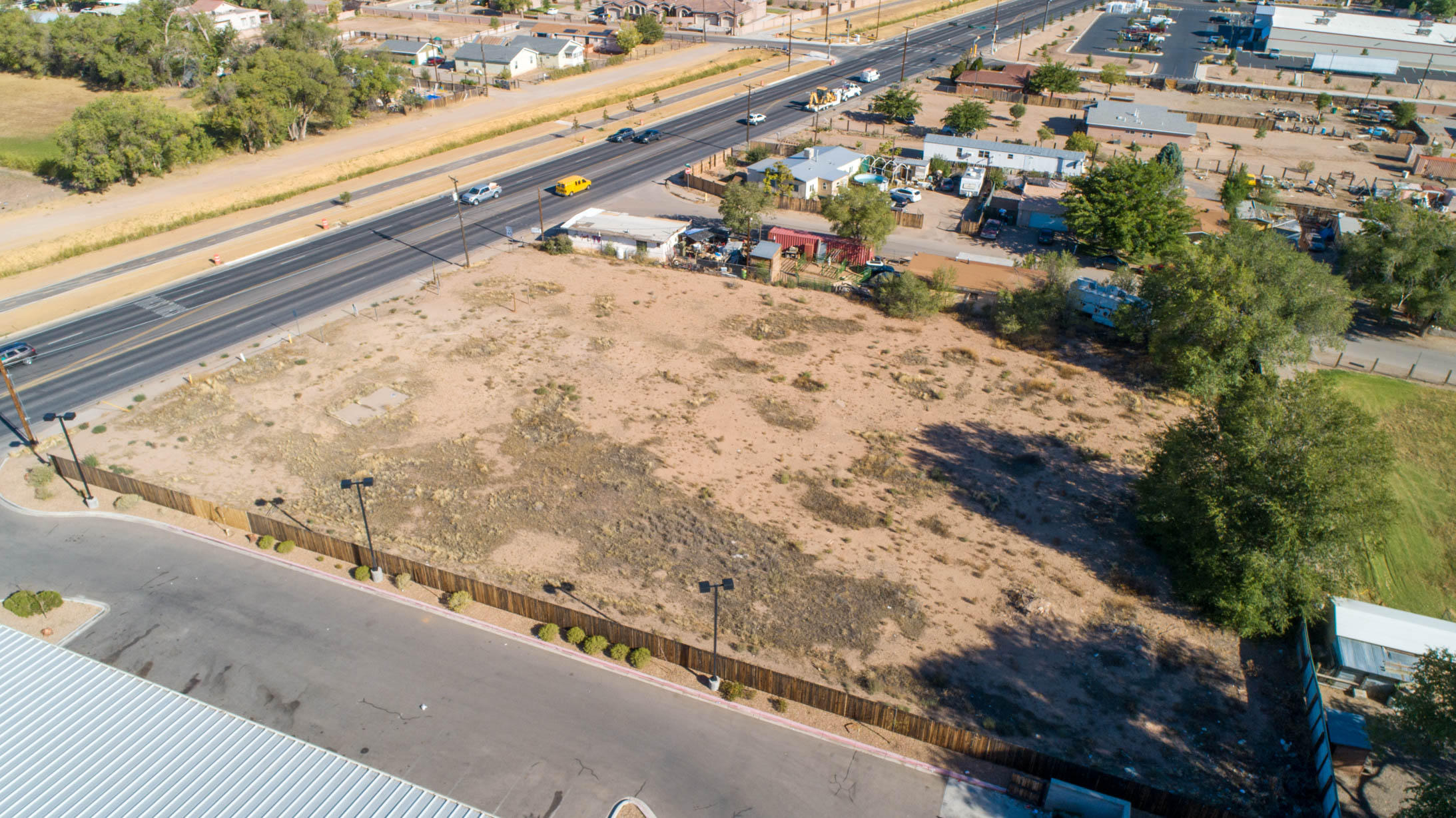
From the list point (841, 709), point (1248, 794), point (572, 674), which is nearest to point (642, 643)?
point (572, 674)

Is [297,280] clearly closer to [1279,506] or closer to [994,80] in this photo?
[1279,506]

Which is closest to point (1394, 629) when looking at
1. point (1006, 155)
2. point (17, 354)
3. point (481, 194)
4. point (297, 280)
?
point (1006, 155)

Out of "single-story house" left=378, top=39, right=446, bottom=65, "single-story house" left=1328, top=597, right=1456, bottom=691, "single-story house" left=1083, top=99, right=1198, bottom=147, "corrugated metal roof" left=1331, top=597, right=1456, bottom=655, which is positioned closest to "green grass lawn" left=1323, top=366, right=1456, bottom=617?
"corrugated metal roof" left=1331, top=597, right=1456, bottom=655

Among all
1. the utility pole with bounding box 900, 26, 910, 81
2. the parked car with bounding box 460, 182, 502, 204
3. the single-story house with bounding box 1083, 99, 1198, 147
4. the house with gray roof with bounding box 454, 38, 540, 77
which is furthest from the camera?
the utility pole with bounding box 900, 26, 910, 81

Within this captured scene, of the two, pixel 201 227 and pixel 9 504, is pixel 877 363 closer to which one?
pixel 9 504

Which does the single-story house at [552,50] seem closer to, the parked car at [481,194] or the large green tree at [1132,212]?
the parked car at [481,194]

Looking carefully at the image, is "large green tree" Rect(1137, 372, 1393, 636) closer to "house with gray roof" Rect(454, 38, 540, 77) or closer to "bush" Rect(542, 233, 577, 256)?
"bush" Rect(542, 233, 577, 256)

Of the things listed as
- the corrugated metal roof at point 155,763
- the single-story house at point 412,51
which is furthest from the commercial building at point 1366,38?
the corrugated metal roof at point 155,763
